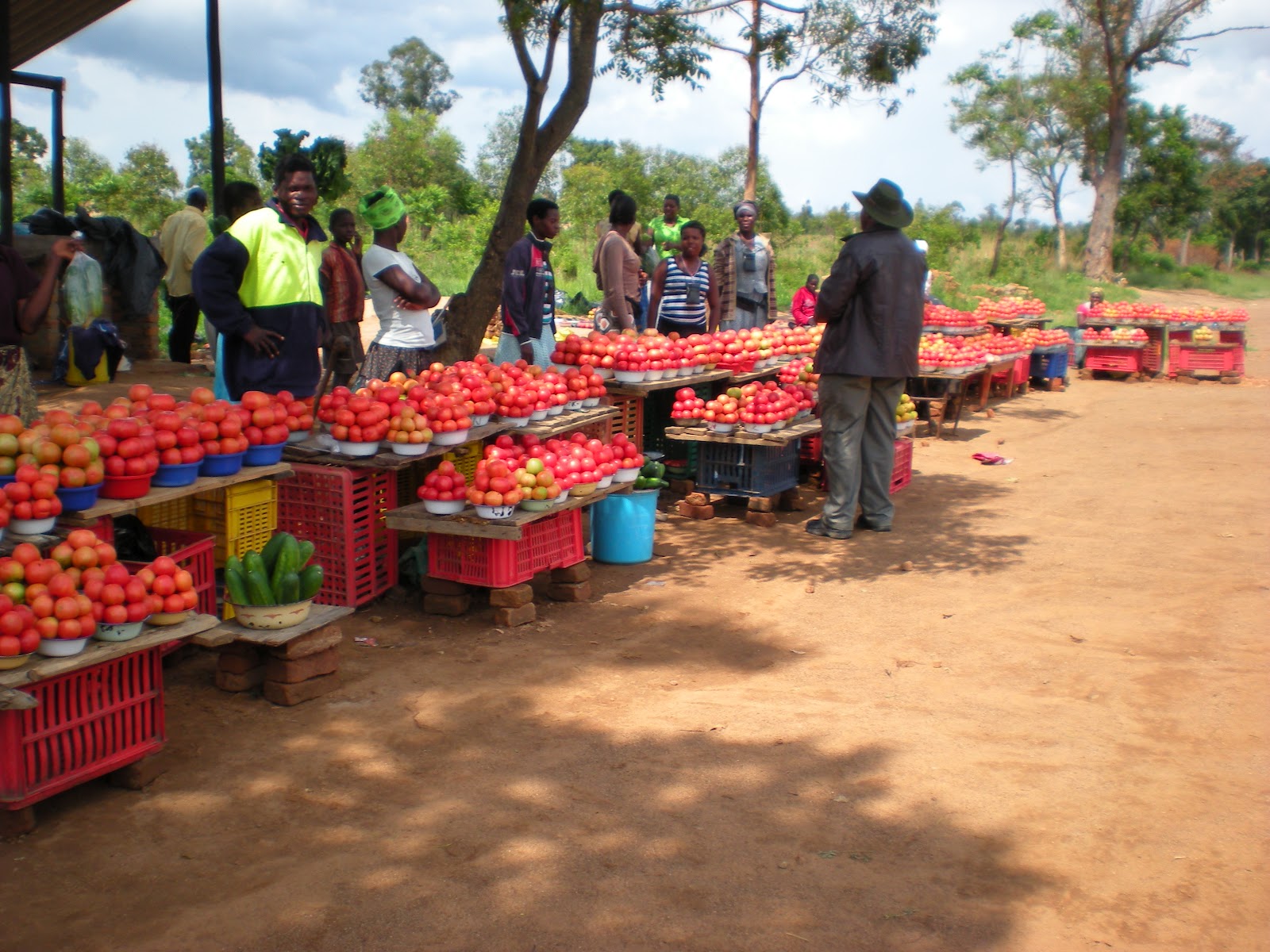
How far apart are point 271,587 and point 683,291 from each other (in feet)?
20.6

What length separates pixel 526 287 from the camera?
7699 millimetres

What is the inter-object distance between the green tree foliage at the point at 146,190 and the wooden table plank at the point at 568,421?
20.0 meters

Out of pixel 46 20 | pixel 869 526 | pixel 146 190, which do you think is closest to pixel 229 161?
pixel 146 190

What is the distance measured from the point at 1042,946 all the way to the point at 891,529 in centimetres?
548

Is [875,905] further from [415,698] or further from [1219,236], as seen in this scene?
[1219,236]

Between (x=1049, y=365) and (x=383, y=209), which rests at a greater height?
(x=383, y=209)

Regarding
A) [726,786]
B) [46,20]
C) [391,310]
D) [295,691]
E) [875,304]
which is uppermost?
[46,20]

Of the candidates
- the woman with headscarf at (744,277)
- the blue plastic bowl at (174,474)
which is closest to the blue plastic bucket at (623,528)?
the blue plastic bowl at (174,474)

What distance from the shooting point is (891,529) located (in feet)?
27.8

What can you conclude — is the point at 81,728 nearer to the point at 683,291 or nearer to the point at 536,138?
the point at 683,291

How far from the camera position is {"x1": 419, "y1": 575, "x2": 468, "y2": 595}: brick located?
20.0 ft

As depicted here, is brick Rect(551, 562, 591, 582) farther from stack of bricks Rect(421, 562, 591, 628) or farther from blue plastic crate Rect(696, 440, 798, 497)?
blue plastic crate Rect(696, 440, 798, 497)

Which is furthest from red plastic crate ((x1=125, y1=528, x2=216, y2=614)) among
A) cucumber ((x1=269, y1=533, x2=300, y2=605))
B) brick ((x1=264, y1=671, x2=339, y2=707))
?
brick ((x1=264, y1=671, x2=339, y2=707))

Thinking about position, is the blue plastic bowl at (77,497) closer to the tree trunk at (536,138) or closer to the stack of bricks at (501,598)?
the stack of bricks at (501,598)
